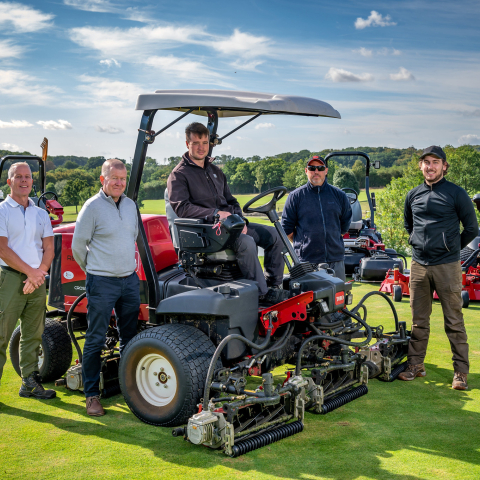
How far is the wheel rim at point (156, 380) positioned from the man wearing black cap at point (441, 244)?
2058 mm

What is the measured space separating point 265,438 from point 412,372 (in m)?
1.89

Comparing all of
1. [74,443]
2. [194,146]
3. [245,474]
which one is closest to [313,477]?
[245,474]

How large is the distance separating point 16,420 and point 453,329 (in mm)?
3451

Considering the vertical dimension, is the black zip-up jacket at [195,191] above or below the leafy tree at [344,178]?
below

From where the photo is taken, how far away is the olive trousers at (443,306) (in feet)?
14.9

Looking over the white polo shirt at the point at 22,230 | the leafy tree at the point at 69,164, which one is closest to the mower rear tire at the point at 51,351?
the white polo shirt at the point at 22,230

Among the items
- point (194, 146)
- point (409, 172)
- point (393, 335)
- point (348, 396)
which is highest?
point (409, 172)

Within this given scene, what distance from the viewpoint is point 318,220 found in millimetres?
5035

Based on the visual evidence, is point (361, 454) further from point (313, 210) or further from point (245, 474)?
point (313, 210)

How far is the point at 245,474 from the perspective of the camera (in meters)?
3.01

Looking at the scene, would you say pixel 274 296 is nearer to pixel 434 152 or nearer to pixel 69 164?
pixel 434 152

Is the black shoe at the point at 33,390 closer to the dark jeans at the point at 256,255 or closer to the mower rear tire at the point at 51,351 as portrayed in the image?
the mower rear tire at the point at 51,351

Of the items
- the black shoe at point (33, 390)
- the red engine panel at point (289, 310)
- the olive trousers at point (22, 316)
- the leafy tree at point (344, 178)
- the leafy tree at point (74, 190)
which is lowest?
the black shoe at point (33, 390)

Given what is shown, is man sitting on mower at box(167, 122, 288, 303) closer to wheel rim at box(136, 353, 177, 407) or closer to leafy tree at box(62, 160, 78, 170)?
wheel rim at box(136, 353, 177, 407)
